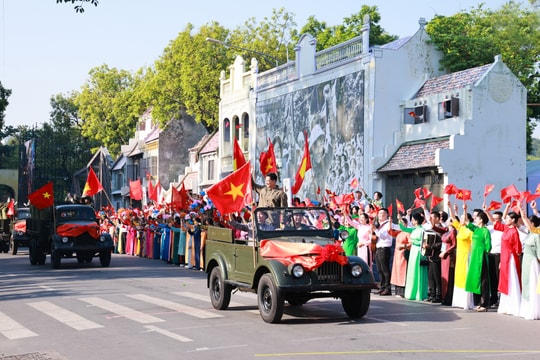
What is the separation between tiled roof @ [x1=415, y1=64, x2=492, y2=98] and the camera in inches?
1234

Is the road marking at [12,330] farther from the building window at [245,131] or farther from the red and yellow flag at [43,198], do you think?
the building window at [245,131]

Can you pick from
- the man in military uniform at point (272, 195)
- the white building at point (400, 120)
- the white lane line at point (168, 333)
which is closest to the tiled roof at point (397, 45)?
the white building at point (400, 120)

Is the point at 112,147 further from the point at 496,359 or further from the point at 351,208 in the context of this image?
the point at 496,359

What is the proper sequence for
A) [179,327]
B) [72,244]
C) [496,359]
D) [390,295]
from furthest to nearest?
[72,244], [390,295], [179,327], [496,359]

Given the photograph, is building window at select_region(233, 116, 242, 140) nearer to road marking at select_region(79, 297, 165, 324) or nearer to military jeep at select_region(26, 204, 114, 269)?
military jeep at select_region(26, 204, 114, 269)

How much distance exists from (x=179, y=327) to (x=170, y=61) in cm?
4519

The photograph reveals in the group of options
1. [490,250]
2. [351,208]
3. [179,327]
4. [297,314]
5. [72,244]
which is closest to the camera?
[179,327]

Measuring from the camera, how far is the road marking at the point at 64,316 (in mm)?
12914

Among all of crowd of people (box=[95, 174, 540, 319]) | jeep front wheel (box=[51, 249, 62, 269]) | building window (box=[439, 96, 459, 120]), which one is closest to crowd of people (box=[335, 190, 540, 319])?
crowd of people (box=[95, 174, 540, 319])

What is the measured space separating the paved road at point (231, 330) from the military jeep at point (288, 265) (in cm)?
37

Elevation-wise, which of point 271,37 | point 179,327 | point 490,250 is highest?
point 271,37

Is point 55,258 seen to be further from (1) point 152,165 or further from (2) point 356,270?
(1) point 152,165

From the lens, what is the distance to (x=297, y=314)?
45.7 ft

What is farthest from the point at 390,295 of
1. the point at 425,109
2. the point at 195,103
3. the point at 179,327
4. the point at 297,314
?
the point at 195,103
